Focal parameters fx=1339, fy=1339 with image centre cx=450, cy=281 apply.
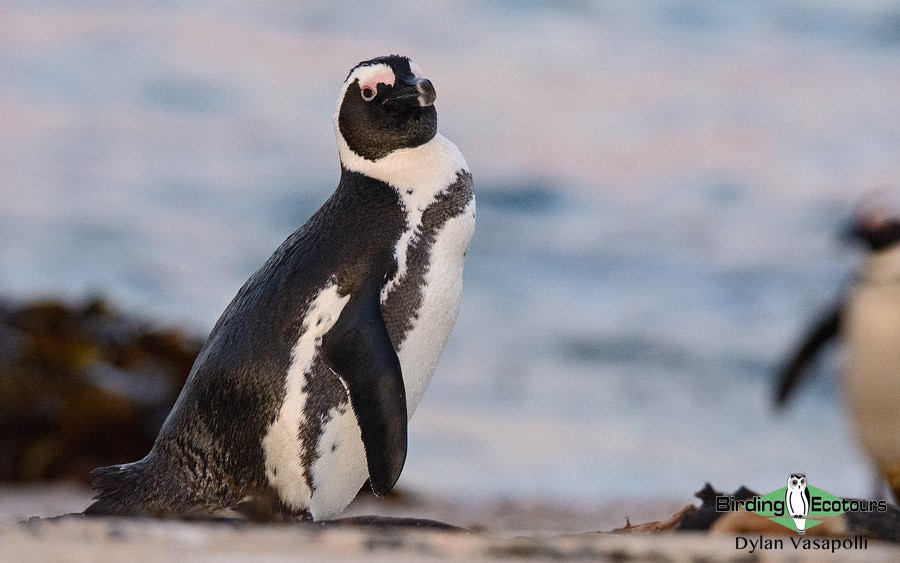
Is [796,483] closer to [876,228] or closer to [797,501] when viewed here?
[797,501]

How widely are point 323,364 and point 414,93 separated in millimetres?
928

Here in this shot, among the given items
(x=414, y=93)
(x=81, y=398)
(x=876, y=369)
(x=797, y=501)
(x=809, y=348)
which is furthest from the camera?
(x=81, y=398)

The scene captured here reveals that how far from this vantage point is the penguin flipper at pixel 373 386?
388cm

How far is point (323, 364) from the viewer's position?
3.98m

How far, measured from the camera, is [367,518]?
3.31m

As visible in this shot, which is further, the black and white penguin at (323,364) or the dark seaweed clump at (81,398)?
the dark seaweed clump at (81,398)

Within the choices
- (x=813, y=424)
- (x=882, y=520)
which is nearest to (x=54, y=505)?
(x=882, y=520)

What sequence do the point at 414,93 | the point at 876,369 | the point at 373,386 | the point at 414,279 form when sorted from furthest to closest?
the point at 876,369 < the point at 414,93 < the point at 414,279 < the point at 373,386

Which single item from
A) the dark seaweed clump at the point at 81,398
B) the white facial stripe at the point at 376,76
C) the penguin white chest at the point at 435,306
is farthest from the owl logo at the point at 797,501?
the dark seaweed clump at the point at 81,398

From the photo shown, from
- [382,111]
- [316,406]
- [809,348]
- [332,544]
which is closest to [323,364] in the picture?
[316,406]

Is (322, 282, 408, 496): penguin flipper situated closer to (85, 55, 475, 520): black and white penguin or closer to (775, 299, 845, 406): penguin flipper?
(85, 55, 475, 520): black and white penguin

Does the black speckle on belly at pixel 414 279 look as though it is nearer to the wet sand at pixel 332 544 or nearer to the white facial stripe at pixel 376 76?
the white facial stripe at pixel 376 76

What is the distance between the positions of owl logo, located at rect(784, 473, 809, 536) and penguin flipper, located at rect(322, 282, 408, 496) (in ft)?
3.87

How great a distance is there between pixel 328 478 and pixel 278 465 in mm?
171
